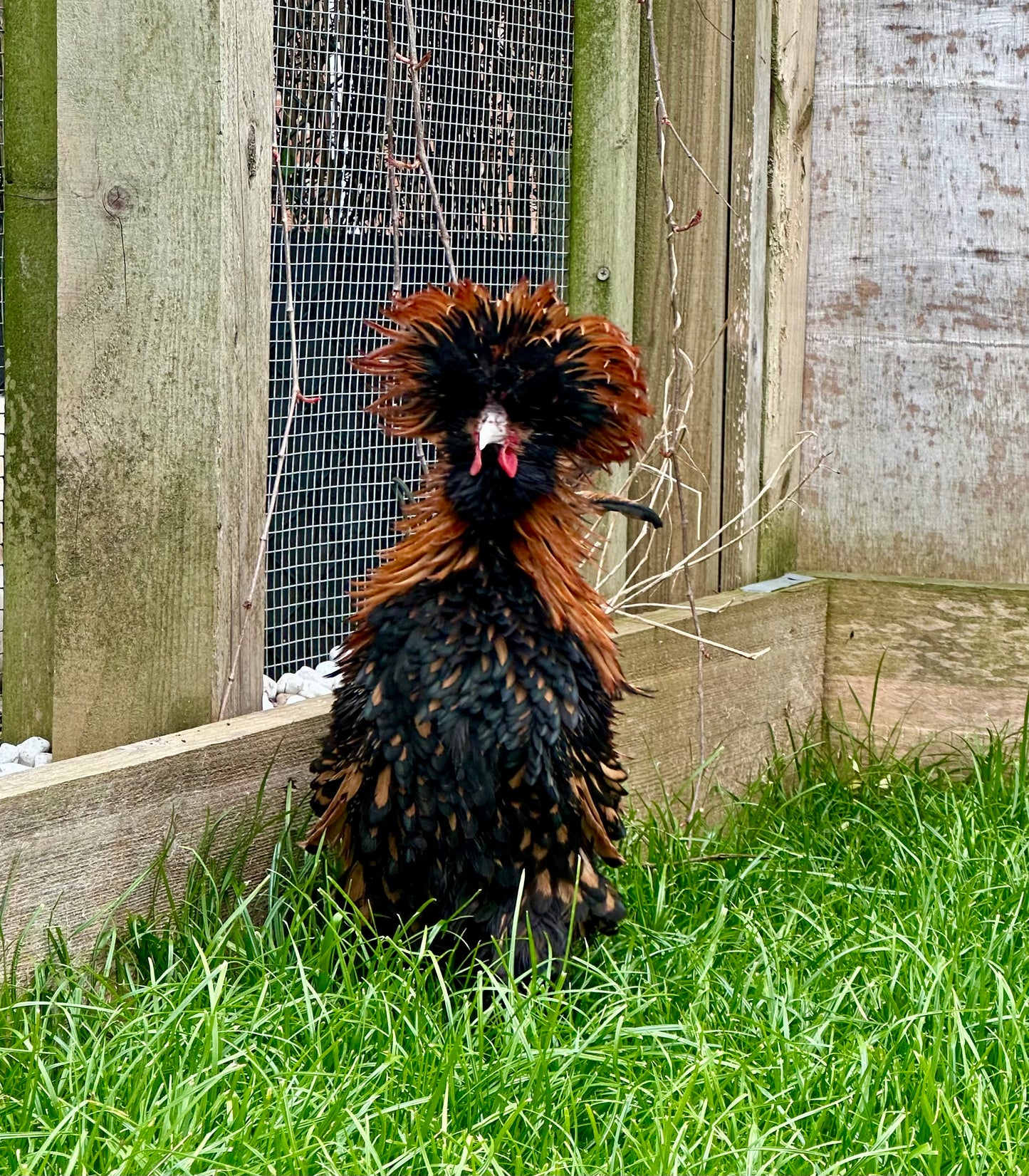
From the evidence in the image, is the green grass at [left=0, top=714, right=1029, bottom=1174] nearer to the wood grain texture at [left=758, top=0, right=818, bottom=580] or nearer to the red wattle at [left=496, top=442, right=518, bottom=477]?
the red wattle at [left=496, top=442, right=518, bottom=477]

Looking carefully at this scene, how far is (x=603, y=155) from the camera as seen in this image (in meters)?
3.65

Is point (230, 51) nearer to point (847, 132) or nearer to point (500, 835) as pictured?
point (500, 835)

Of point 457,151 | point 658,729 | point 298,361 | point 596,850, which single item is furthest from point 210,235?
point 658,729

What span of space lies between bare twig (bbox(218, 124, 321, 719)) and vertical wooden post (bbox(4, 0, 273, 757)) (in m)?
0.03

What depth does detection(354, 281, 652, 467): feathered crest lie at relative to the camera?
8.07 feet

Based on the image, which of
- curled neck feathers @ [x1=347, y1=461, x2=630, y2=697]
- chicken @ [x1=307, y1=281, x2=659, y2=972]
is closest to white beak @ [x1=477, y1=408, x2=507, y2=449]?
chicken @ [x1=307, y1=281, x2=659, y2=972]

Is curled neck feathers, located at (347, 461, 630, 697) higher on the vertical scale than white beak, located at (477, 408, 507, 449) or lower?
lower

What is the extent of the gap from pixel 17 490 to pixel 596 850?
46.2 inches

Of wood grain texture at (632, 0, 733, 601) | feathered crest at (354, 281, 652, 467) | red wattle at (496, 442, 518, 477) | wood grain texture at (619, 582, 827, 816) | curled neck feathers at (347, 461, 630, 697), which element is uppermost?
wood grain texture at (632, 0, 733, 601)

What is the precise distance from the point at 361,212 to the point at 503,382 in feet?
2.83

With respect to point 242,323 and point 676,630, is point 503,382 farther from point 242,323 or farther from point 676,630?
point 676,630

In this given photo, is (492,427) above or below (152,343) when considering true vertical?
below

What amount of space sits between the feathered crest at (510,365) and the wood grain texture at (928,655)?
6.49 ft

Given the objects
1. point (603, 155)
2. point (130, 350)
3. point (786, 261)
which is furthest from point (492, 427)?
point (786, 261)
